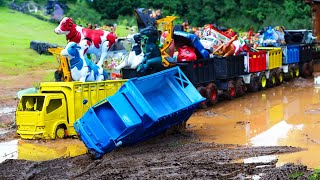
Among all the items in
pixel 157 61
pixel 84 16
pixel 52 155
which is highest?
pixel 157 61

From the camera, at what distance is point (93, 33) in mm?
17078

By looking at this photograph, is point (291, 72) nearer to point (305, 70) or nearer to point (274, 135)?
point (305, 70)

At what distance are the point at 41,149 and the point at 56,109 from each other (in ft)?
3.97

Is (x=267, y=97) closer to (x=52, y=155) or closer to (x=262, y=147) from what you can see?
(x=262, y=147)

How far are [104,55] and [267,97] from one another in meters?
6.66

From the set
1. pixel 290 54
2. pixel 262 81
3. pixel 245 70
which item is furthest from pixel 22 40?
pixel 245 70

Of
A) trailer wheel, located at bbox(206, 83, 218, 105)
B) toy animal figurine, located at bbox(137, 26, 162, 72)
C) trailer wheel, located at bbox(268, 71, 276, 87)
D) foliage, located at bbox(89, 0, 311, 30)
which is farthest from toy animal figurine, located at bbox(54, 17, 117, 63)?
foliage, located at bbox(89, 0, 311, 30)

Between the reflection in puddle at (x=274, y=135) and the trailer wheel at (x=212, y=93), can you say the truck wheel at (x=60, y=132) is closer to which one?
the reflection in puddle at (x=274, y=135)

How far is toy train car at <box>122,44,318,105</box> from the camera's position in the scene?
1850 cm

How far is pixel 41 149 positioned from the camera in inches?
529

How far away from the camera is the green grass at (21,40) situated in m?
29.9

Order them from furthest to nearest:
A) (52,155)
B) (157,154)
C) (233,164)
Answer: (52,155) < (157,154) < (233,164)

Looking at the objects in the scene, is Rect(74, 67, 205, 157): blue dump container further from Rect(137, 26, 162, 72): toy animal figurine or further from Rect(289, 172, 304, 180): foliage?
Rect(289, 172, 304, 180): foliage

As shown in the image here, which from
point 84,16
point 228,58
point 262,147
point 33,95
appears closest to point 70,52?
point 33,95
